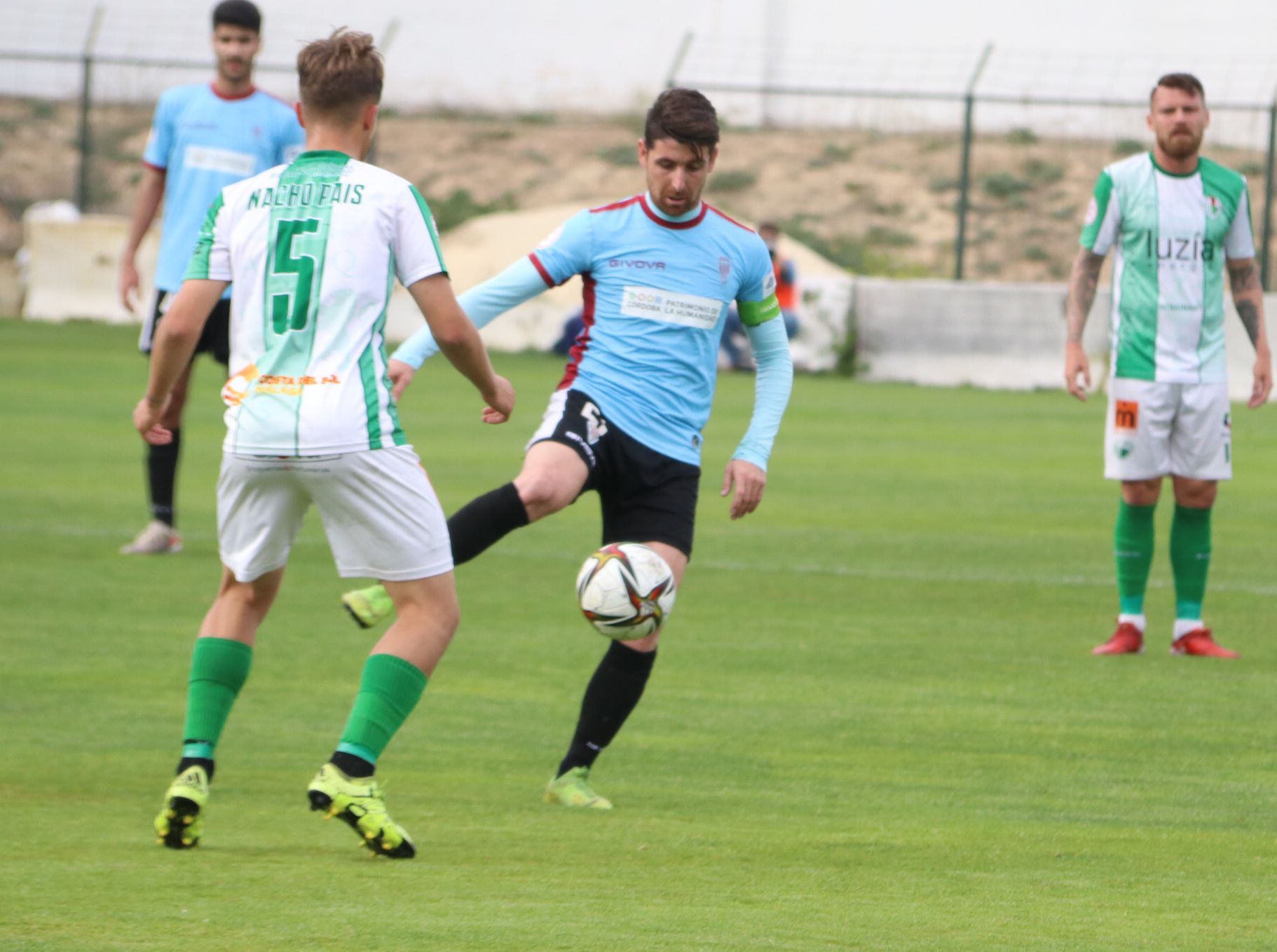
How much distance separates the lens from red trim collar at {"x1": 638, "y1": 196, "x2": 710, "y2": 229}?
621cm

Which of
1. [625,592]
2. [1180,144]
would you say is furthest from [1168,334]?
[625,592]

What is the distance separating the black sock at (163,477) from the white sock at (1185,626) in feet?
15.7

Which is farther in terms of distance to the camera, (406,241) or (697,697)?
(697,697)

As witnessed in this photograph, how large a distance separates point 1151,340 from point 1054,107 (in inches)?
1003

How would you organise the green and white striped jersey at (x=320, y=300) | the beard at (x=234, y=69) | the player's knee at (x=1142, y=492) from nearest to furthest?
the green and white striped jersey at (x=320, y=300) < the player's knee at (x=1142, y=492) < the beard at (x=234, y=69)

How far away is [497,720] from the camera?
702 cm

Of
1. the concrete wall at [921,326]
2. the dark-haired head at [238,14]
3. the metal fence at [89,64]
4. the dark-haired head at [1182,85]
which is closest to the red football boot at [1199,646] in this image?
the dark-haired head at [1182,85]

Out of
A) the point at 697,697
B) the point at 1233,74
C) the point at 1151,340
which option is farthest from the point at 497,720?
the point at 1233,74

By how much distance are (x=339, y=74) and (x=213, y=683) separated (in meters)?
1.54

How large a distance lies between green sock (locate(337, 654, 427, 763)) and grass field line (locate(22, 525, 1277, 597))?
541cm

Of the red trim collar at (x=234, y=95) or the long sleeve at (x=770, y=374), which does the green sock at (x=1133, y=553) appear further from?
the red trim collar at (x=234, y=95)

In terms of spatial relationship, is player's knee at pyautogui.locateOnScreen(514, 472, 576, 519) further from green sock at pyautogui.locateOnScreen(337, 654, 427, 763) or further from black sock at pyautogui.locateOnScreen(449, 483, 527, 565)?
green sock at pyautogui.locateOnScreen(337, 654, 427, 763)

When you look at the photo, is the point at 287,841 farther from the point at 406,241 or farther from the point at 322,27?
the point at 322,27

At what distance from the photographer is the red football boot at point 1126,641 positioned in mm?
8523
